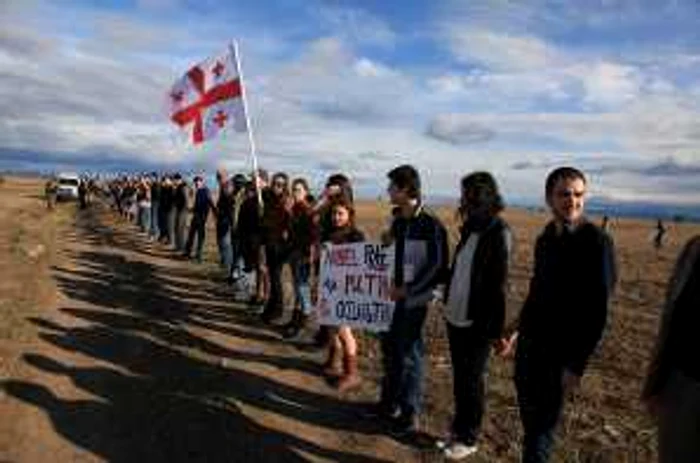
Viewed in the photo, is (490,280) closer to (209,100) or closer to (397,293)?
(397,293)

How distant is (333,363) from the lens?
11.7 m

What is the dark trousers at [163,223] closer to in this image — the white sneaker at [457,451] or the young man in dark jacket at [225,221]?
the young man in dark jacket at [225,221]

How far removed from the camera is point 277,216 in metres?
14.6

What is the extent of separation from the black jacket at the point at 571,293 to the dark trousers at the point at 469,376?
4.08 feet

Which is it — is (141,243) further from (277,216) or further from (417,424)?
(417,424)

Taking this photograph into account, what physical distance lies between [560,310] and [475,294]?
143cm

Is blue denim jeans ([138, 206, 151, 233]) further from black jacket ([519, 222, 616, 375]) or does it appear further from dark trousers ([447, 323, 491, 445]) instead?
black jacket ([519, 222, 616, 375])

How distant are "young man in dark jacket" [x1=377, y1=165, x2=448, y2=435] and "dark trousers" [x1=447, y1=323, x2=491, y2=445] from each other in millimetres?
758

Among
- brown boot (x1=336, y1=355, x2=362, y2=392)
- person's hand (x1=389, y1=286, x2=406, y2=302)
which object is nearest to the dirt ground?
brown boot (x1=336, y1=355, x2=362, y2=392)

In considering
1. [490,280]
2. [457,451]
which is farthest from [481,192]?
[457,451]

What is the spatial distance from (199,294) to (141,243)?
1267cm

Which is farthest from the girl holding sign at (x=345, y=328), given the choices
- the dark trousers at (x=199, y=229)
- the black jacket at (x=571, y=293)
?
the dark trousers at (x=199, y=229)

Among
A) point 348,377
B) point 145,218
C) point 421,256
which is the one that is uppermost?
point 421,256

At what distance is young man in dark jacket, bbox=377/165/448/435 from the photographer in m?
9.16
